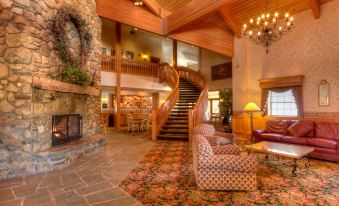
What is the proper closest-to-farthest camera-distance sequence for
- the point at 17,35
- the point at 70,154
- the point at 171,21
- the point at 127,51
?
1. the point at 17,35
2. the point at 70,154
3. the point at 171,21
4. the point at 127,51

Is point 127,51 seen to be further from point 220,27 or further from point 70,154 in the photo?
point 70,154

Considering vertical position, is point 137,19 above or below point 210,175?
above

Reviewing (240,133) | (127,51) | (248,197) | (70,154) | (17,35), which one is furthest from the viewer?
(127,51)

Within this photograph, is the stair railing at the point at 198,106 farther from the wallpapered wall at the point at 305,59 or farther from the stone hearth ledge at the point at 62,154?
the stone hearth ledge at the point at 62,154

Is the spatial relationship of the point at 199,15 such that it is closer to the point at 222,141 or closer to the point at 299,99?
the point at 222,141

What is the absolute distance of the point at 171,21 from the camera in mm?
6727

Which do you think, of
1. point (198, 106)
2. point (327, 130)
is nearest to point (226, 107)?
point (198, 106)

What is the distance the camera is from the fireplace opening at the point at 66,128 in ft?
13.9

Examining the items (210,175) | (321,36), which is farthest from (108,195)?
(321,36)

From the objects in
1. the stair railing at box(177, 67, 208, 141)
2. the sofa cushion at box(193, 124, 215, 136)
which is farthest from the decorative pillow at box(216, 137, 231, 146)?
the stair railing at box(177, 67, 208, 141)

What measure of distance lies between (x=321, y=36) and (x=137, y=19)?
227 inches

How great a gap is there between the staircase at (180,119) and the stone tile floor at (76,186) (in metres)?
3.04

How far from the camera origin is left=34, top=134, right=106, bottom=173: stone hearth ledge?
147 inches

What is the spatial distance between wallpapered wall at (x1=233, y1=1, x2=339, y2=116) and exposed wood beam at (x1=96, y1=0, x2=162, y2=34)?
3.73 m
